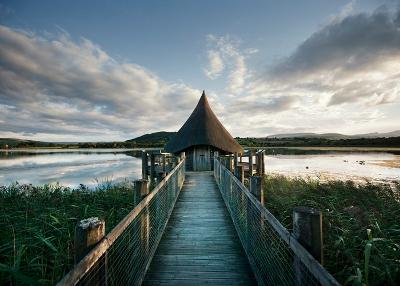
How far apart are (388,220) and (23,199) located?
11940 millimetres

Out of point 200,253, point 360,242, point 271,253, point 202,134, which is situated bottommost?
point 360,242

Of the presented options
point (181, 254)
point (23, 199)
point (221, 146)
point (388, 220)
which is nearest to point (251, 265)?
point (181, 254)

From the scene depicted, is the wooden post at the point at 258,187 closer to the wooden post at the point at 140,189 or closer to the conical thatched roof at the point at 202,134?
the wooden post at the point at 140,189

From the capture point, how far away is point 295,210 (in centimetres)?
222

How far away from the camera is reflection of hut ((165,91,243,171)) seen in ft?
60.3

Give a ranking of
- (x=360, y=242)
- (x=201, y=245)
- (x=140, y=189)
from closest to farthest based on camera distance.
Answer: (x=140, y=189) < (x=201, y=245) < (x=360, y=242)

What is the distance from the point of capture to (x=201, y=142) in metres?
18.2

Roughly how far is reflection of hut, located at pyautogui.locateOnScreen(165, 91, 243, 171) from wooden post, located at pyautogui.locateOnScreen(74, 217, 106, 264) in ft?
52.9

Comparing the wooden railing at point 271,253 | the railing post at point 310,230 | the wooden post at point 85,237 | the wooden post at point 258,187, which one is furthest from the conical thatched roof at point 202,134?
the wooden post at point 85,237

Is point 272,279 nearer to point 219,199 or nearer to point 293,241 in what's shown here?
point 293,241

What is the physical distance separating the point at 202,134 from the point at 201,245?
47.4ft

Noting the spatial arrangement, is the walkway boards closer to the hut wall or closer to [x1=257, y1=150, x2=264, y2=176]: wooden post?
[x1=257, y1=150, x2=264, y2=176]: wooden post

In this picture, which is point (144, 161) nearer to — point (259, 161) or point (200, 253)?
point (259, 161)

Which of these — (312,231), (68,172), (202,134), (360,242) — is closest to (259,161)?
(202,134)
